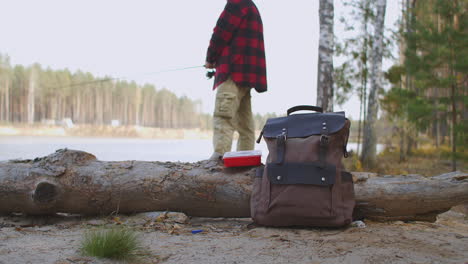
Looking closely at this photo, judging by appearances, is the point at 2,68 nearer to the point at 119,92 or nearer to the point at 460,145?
the point at 119,92

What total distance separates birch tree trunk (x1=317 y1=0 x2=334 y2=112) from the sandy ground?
5119 mm

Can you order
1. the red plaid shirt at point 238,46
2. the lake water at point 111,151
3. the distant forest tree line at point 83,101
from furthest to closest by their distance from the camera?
the distant forest tree line at point 83,101 < the lake water at point 111,151 < the red plaid shirt at point 238,46

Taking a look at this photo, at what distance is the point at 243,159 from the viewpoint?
3.78 m

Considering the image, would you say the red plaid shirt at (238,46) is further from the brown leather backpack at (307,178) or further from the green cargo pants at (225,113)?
the brown leather backpack at (307,178)

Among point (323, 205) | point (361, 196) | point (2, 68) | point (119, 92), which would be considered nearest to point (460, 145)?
point (361, 196)

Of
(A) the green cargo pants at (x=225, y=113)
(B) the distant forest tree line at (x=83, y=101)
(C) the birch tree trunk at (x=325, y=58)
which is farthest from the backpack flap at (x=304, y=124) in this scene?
(B) the distant forest tree line at (x=83, y=101)

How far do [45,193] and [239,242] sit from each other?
206cm

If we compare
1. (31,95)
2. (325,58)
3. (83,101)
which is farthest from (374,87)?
(83,101)

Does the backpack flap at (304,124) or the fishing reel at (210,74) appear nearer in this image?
the backpack flap at (304,124)

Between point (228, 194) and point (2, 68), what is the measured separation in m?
61.1

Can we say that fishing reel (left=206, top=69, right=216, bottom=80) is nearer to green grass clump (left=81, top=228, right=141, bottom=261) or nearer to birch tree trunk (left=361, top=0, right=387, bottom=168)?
green grass clump (left=81, top=228, right=141, bottom=261)

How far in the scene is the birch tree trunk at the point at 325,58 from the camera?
8656 millimetres

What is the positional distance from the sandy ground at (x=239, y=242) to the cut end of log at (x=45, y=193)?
0.75 feet

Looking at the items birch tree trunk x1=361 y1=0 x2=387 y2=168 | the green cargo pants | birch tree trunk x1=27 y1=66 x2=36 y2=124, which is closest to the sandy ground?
the green cargo pants
